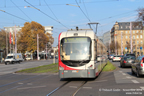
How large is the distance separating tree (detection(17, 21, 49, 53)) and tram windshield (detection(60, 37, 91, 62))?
61.4m

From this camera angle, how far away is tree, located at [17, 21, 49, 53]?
73125 millimetres

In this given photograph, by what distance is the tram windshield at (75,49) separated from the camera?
12250mm

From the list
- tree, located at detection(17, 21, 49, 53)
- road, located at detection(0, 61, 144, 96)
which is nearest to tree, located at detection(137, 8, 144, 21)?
road, located at detection(0, 61, 144, 96)

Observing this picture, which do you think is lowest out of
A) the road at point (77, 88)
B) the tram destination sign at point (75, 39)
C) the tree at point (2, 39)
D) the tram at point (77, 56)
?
the road at point (77, 88)

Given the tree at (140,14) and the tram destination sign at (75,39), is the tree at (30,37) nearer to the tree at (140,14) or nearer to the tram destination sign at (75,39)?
the tree at (140,14)

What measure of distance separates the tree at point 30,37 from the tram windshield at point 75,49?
61390 millimetres

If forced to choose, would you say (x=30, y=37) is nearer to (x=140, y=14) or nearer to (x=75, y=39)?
(x=140, y=14)

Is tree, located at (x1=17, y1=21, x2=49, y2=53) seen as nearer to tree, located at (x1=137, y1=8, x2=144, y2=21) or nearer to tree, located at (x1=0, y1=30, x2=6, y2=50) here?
tree, located at (x1=0, y1=30, x2=6, y2=50)

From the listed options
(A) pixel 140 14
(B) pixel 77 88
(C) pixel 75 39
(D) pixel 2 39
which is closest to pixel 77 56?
(C) pixel 75 39

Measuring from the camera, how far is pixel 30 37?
74.2 m

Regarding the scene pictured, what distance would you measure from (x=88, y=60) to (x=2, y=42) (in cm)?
6050

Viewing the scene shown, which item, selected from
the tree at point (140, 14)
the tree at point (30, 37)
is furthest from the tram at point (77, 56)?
the tree at point (30, 37)

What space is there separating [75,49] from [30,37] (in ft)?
209

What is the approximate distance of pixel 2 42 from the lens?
6831 cm
